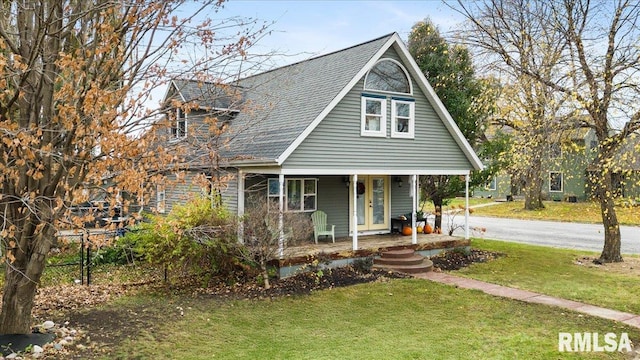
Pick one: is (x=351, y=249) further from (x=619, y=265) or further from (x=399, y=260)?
(x=619, y=265)

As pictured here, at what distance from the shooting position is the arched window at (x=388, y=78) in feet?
47.9

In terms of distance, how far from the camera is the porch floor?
13077 mm

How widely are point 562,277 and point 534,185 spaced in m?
3.59

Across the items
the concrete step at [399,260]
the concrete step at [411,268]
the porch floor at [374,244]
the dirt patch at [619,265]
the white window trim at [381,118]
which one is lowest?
the dirt patch at [619,265]

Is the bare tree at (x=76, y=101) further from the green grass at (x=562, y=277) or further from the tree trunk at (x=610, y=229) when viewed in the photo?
the tree trunk at (x=610, y=229)

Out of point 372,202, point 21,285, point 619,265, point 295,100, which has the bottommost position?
point 619,265

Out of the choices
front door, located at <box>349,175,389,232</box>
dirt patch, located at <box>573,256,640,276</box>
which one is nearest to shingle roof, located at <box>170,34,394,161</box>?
Result: front door, located at <box>349,175,389,232</box>

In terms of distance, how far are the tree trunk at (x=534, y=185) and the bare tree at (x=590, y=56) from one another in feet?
5.64

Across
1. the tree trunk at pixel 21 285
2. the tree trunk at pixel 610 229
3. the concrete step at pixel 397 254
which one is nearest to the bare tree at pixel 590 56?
the tree trunk at pixel 610 229

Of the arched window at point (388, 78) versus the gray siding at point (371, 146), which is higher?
the arched window at point (388, 78)

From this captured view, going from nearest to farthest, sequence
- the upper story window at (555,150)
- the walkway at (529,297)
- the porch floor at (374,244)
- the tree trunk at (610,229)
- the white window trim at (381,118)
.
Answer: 1. the walkway at (529,297)
2. the porch floor at (374,244)
3. the upper story window at (555,150)
4. the white window trim at (381,118)
5. the tree trunk at (610,229)

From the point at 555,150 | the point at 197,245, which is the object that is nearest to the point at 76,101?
the point at 197,245

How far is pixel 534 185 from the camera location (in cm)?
1555

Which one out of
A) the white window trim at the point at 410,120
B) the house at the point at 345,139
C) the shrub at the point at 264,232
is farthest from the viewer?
the white window trim at the point at 410,120
